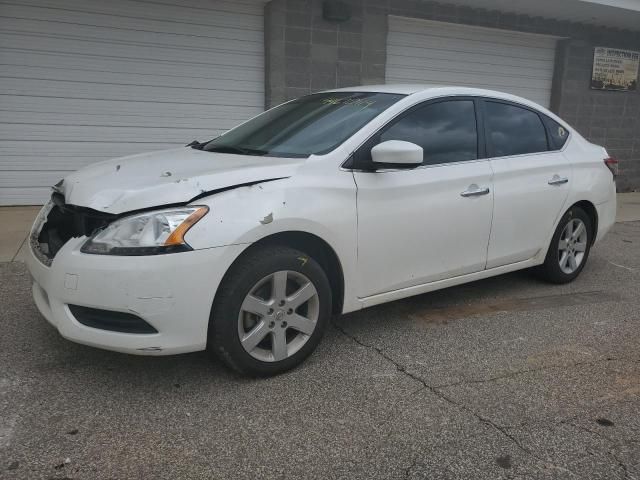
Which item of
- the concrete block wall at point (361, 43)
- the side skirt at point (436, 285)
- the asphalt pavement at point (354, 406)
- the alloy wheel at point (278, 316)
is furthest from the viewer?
the concrete block wall at point (361, 43)

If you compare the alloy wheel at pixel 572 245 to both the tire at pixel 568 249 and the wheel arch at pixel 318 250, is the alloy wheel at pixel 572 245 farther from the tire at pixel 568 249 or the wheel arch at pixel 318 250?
the wheel arch at pixel 318 250

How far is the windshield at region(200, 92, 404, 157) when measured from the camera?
3662 mm

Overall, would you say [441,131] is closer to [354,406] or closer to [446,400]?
[446,400]

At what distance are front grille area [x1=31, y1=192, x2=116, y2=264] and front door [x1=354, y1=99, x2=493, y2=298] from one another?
149 centimetres

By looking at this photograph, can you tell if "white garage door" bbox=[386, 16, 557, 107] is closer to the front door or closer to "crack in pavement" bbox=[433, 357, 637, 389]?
the front door

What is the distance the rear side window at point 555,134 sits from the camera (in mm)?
4914

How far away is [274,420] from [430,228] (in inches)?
65.9

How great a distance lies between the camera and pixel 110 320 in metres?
2.89

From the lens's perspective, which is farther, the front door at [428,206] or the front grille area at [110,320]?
the front door at [428,206]

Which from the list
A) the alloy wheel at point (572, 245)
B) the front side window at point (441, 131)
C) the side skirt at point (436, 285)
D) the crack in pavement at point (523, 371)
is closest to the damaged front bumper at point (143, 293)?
the side skirt at point (436, 285)

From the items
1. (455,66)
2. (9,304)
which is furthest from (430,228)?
(455,66)

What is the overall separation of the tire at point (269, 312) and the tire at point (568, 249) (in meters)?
2.51

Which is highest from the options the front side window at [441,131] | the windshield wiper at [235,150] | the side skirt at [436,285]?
the front side window at [441,131]

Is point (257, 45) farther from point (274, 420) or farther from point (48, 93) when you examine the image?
point (274, 420)
